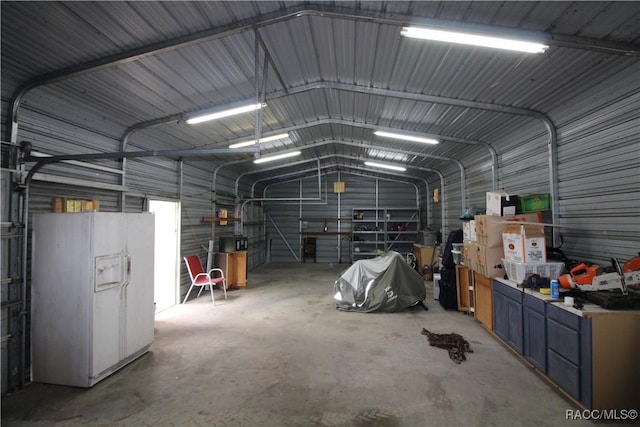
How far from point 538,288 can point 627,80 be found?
230 centimetres

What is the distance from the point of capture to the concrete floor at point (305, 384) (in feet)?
8.08

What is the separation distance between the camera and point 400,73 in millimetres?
3824

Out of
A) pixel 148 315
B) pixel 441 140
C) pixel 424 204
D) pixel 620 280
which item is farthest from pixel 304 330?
pixel 424 204

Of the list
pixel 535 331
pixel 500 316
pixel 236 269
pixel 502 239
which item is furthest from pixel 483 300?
pixel 236 269

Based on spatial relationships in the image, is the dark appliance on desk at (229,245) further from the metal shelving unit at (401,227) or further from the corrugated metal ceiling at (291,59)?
the metal shelving unit at (401,227)

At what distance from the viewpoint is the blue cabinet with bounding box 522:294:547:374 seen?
2934mm

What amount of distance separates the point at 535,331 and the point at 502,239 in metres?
1.25

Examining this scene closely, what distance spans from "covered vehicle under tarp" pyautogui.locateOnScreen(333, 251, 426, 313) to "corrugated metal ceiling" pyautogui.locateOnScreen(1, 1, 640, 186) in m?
2.77

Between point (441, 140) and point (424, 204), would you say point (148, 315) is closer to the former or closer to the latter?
point (441, 140)

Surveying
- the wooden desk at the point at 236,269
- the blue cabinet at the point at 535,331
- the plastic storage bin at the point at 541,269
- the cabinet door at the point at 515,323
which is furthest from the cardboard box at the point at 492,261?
the wooden desk at the point at 236,269

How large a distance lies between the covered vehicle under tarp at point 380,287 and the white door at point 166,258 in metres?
3.24

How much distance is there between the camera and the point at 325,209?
11.8 m

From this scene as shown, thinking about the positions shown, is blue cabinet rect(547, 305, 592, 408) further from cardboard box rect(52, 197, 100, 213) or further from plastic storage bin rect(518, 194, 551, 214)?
cardboard box rect(52, 197, 100, 213)

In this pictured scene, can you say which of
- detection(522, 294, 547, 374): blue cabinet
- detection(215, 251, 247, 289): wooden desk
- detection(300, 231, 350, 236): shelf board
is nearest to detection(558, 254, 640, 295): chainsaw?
detection(522, 294, 547, 374): blue cabinet
